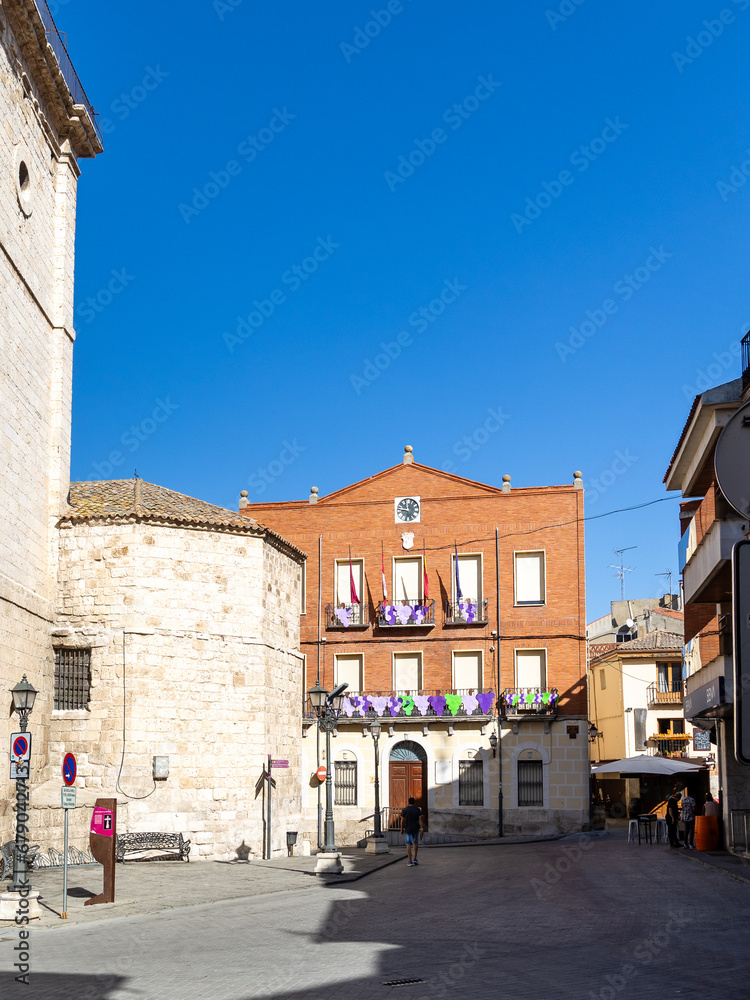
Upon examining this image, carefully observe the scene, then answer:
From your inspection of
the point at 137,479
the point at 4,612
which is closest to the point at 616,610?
the point at 137,479

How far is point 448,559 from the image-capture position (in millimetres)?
39781

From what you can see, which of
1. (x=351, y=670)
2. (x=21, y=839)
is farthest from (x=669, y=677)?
(x=21, y=839)

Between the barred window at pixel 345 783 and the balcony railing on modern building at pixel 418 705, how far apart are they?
1.53 meters

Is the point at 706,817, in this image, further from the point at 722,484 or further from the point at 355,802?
the point at 722,484

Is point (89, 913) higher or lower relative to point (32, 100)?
lower

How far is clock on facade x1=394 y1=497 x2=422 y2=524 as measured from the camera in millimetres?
40562

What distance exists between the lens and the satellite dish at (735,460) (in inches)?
194

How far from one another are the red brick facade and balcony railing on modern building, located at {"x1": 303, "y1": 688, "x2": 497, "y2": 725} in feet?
1.73

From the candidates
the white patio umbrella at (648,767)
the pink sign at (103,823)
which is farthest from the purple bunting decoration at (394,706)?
the pink sign at (103,823)

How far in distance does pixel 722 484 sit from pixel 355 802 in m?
35.2

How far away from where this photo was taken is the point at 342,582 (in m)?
40.6

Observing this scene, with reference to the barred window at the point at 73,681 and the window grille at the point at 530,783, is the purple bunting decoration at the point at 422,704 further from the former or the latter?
the barred window at the point at 73,681

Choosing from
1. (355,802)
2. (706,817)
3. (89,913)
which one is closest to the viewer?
(89,913)

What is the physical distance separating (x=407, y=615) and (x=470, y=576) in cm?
275
